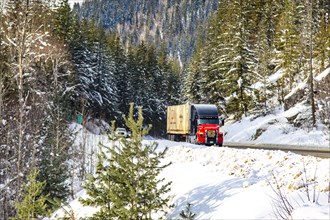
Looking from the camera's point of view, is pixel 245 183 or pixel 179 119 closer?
pixel 245 183

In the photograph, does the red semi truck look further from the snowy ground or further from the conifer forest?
the snowy ground

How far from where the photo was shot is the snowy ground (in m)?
6.93

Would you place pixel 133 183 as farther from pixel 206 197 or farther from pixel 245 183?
pixel 245 183

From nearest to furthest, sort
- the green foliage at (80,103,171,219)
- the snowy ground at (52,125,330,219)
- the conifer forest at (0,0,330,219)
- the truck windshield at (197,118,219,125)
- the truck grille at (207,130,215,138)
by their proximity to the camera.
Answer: the snowy ground at (52,125,330,219), the green foliage at (80,103,171,219), the conifer forest at (0,0,330,219), the truck grille at (207,130,215,138), the truck windshield at (197,118,219,125)

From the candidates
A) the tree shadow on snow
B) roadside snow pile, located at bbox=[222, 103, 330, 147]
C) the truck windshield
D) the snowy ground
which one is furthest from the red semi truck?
the tree shadow on snow

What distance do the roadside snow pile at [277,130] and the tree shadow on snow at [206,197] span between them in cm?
1958

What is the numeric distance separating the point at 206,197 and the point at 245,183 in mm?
969

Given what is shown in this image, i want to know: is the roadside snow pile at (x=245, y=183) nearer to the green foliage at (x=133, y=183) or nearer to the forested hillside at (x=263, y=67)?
the green foliage at (x=133, y=183)

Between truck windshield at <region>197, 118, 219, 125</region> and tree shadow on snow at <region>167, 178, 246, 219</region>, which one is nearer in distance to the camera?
tree shadow on snow at <region>167, 178, 246, 219</region>

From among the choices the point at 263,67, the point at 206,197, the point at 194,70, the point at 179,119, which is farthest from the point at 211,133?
the point at 194,70

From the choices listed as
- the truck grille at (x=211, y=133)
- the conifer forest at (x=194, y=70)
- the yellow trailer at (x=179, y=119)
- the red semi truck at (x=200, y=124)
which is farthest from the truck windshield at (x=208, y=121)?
the conifer forest at (x=194, y=70)

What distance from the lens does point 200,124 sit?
27.2 meters

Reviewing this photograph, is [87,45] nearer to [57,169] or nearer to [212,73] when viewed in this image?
[212,73]

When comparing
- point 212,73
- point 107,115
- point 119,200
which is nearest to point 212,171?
point 119,200
